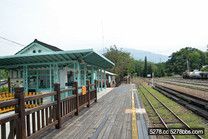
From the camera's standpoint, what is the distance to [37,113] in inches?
137

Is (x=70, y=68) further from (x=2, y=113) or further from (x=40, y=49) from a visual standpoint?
(x=2, y=113)

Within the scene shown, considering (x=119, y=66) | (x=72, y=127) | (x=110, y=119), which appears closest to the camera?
(x=72, y=127)

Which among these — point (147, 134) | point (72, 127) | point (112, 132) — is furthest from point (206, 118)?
point (72, 127)

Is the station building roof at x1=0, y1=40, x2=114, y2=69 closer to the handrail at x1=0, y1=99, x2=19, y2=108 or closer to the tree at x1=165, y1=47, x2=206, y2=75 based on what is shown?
the handrail at x1=0, y1=99, x2=19, y2=108

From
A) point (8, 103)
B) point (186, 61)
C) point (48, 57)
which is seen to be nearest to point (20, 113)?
point (8, 103)

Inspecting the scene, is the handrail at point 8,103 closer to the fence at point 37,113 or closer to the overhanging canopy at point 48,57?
the fence at point 37,113

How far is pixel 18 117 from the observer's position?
9.32ft

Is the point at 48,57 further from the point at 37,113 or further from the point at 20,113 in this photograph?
the point at 20,113

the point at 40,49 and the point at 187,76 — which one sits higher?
the point at 40,49

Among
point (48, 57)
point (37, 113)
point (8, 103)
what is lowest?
point (37, 113)

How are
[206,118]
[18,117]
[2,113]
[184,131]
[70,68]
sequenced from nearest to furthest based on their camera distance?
[18,117] < [184,131] < [206,118] < [2,113] < [70,68]

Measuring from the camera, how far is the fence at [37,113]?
8.89ft

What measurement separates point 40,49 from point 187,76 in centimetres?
4134

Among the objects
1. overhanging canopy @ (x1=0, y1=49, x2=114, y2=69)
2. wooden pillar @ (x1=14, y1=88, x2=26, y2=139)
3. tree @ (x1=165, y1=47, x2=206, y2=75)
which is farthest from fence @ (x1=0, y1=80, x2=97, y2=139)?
tree @ (x1=165, y1=47, x2=206, y2=75)
